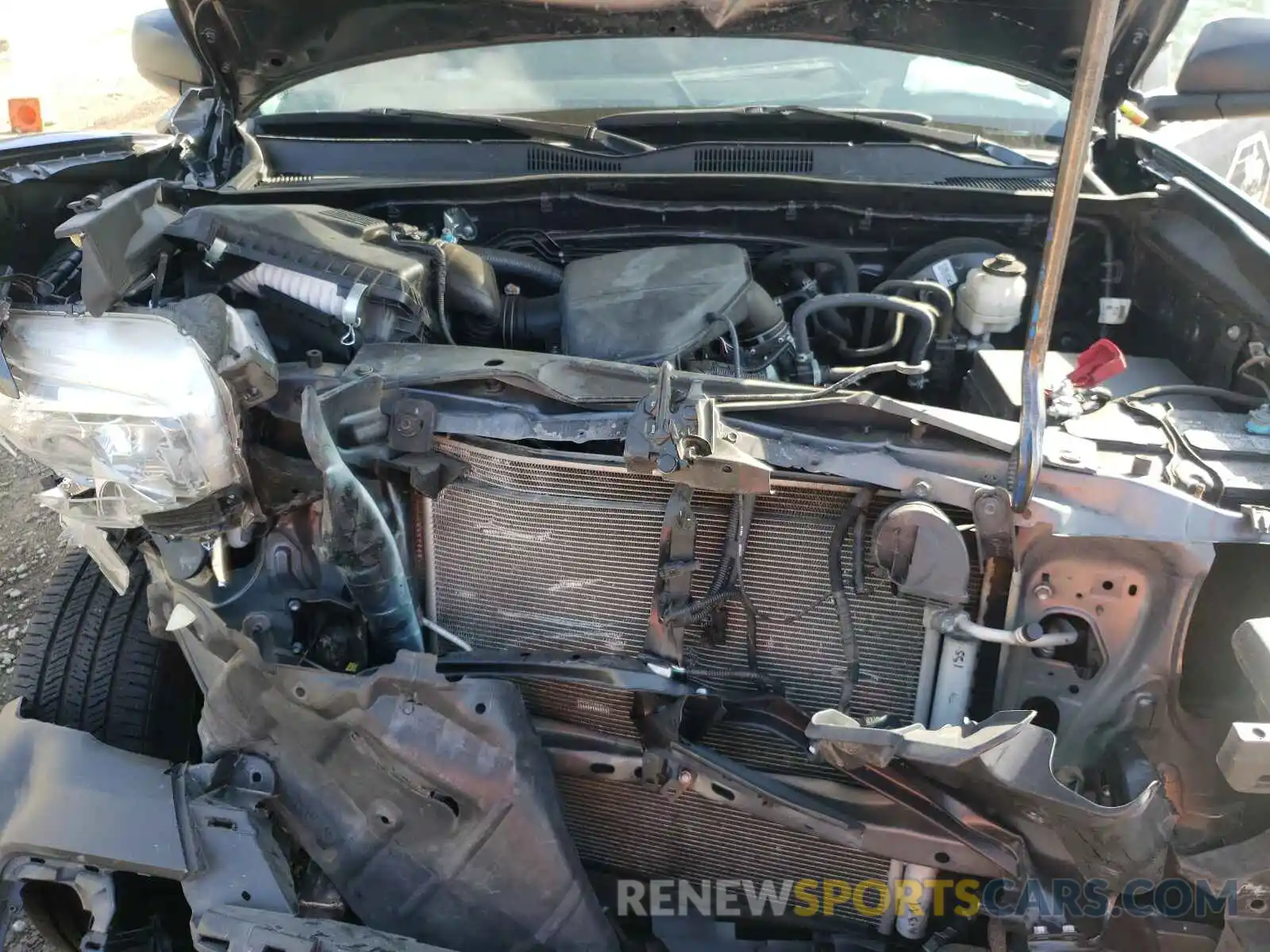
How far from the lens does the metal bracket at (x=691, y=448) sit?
4.72 feet

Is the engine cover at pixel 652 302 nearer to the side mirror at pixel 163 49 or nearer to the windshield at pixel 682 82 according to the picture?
the windshield at pixel 682 82


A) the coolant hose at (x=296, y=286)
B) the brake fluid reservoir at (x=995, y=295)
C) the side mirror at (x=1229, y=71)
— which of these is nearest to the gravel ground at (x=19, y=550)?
the coolant hose at (x=296, y=286)

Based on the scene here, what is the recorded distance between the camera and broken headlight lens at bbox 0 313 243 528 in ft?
Answer: 4.91

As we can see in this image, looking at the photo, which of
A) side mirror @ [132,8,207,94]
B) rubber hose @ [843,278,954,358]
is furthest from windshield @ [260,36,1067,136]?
rubber hose @ [843,278,954,358]

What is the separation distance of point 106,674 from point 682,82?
2039 mm

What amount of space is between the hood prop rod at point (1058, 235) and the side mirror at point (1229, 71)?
1095mm

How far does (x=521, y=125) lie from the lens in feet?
8.53

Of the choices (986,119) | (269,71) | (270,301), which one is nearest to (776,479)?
(270,301)

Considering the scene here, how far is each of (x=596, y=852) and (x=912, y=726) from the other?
2.55ft

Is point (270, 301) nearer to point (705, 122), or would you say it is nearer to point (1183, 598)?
point (705, 122)

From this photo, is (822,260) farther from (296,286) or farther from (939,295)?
(296,286)

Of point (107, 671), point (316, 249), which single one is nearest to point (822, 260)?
point (316, 249)

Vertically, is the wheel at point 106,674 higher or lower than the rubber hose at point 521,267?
lower

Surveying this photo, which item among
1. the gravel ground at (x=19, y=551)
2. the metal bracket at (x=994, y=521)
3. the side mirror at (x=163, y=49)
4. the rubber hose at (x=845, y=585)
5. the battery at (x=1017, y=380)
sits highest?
the side mirror at (x=163, y=49)
